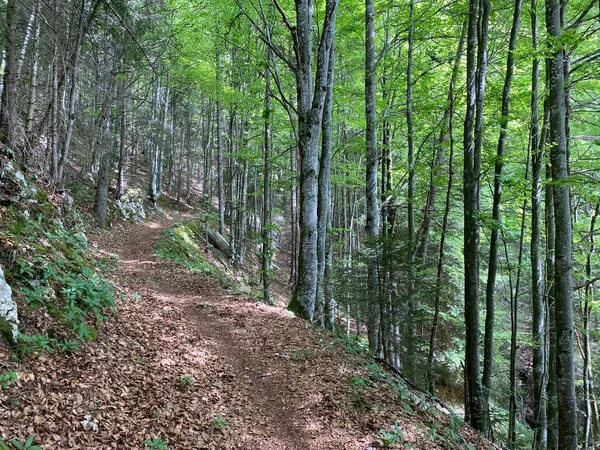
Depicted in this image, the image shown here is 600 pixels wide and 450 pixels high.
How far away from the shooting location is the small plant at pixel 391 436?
4074mm

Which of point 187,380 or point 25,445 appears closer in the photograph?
point 25,445

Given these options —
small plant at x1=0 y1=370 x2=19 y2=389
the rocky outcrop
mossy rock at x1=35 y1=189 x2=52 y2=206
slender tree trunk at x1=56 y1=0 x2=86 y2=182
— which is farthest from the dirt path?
the rocky outcrop

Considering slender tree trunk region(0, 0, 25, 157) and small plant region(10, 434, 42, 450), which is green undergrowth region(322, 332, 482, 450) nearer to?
small plant region(10, 434, 42, 450)

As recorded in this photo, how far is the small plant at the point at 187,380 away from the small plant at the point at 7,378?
196 centimetres

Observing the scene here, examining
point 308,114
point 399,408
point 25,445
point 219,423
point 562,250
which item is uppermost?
point 308,114

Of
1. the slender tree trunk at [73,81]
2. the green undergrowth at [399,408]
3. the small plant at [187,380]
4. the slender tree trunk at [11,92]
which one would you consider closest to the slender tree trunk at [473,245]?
the green undergrowth at [399,408]

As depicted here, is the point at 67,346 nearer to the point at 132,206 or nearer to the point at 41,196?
the point at 41,196

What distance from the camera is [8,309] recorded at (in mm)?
3717

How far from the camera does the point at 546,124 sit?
803 centimetres

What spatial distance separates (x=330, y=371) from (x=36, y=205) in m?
6.04

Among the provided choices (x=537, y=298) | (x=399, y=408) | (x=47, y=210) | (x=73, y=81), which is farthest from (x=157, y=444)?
(x=537, y=298)

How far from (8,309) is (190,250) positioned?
43.9 ft

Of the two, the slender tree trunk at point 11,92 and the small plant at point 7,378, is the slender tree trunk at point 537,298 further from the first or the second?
the slender tree trunk at point 11,92

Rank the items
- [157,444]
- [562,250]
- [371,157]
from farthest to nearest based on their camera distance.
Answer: [371,157], [562,250], [157,444]
